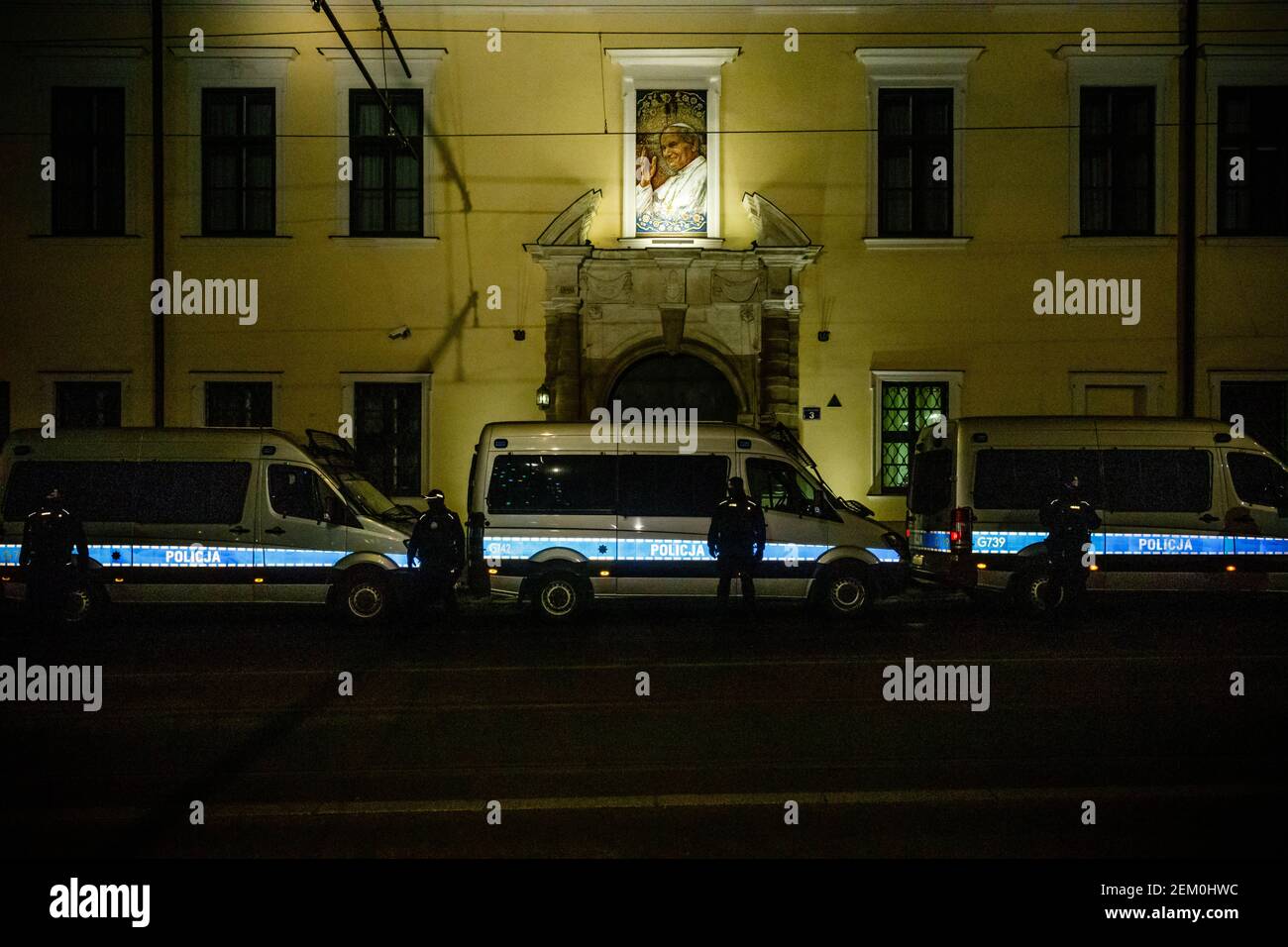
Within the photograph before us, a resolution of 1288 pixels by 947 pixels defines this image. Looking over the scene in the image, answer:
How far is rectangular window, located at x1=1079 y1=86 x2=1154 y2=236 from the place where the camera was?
66.5 feet

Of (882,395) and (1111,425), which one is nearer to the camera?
(1111,425)

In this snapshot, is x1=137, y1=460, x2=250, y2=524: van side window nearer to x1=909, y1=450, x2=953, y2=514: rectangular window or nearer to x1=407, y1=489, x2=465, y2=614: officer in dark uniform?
x1=407, y1=489, x2=465, y2=614: officer in dark uniform

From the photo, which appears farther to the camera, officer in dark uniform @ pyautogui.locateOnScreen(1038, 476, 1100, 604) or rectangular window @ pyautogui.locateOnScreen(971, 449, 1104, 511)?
rectangular window @ pyautogui.locateOnScreen(971, 449, 1104, 511)

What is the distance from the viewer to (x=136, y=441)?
1452 cm

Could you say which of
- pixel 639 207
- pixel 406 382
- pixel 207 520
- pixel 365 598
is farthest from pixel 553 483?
pixel 639 207

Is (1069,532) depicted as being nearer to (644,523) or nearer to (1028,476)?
(1028,476)

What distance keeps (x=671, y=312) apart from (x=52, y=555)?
10.7 metres

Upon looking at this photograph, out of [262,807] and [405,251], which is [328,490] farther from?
[262,807]

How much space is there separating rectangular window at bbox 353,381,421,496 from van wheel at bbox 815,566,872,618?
878 centimetres

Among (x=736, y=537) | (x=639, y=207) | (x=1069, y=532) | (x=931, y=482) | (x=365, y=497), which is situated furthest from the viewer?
(x=639, y=207)

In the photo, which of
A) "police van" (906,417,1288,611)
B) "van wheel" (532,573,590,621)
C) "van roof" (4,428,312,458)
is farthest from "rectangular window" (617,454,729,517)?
"van roof" (4,428,312,458)

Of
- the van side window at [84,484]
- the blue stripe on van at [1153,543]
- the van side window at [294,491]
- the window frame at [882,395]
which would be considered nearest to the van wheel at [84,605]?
the van side window at [84,484]

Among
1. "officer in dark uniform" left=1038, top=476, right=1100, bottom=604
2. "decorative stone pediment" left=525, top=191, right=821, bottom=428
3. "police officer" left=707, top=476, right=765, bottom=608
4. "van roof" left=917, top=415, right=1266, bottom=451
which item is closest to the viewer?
"police officer" left=707, top=476, right=765, bottom=608

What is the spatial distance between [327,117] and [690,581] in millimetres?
11459
